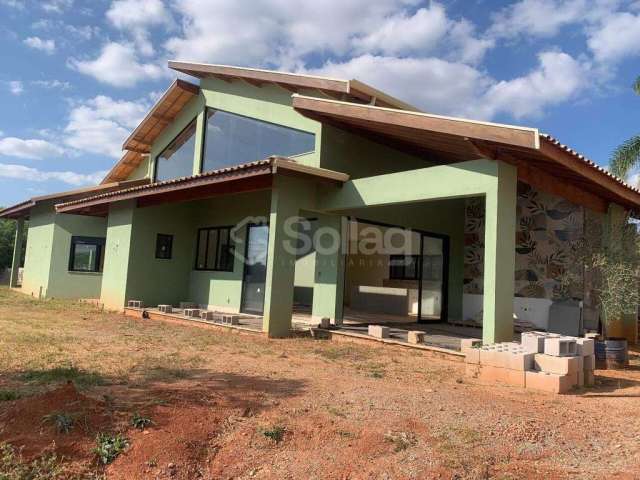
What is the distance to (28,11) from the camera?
9227 millimetres

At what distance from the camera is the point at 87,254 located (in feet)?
58.3

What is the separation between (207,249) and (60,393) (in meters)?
10.5

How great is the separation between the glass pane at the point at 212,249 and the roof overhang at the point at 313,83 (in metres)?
4.50

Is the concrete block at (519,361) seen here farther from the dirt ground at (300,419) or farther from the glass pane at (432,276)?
the glass pane at (432,276)

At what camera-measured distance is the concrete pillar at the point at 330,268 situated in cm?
1118

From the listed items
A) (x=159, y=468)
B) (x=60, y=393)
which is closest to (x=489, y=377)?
(x=159, y=468)

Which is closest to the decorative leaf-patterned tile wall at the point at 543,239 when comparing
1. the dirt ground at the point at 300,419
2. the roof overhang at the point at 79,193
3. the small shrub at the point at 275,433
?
the dirt ground at the point at 300,419

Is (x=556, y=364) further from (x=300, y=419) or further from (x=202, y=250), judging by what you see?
(x=202, y=250)

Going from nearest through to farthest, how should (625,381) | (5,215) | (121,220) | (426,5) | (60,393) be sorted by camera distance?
1. (60,393)
2. (625,381)
3. (426,5)
4. (121,220)
5. (5,215)

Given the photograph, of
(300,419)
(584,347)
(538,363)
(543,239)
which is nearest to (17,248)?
(543,239)

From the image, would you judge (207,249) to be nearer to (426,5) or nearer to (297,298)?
(297,298)

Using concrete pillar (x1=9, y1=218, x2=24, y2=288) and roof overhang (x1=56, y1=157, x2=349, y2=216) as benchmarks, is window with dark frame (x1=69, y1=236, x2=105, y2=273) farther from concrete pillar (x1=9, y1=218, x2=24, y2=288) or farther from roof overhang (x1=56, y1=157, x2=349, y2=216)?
concrete pillar (x1=9, y1=218, x2=24, y2=288)

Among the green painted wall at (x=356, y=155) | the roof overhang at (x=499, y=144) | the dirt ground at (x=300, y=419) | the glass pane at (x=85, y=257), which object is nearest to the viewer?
the dirt ground at (x=300, y=419)

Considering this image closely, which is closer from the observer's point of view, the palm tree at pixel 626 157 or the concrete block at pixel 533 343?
the concrete block at pixel 533 343
